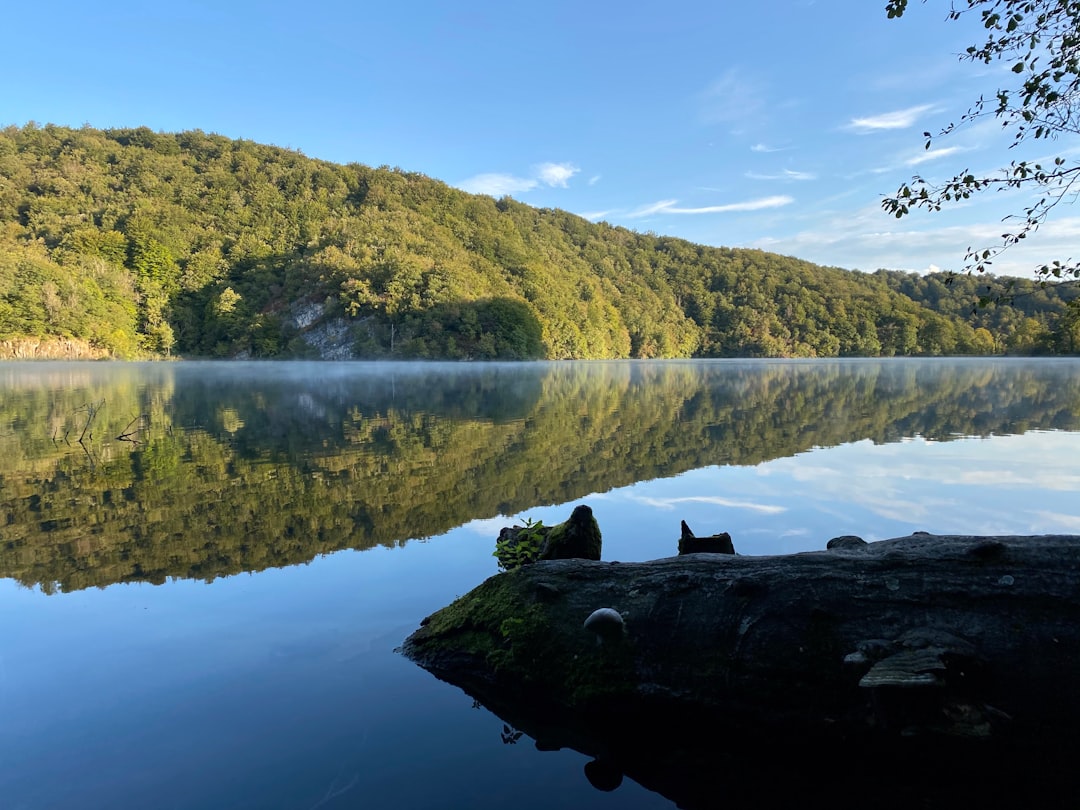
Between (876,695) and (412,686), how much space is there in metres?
3.45

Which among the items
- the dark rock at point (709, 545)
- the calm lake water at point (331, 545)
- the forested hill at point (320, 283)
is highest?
the forested hill at point (320, 283)

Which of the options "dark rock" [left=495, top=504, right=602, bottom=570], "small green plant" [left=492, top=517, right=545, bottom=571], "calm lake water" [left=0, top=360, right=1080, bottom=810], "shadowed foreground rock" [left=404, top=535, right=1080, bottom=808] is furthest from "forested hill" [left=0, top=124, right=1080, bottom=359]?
"shadowed foreground rock" [left=404, top=535, right=1080, bottom=808]

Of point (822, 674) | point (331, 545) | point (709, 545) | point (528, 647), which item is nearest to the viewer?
point (822, 674)

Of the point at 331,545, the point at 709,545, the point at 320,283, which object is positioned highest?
the point at 320,283

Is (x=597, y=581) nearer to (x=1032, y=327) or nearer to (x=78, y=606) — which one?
(x=78, y=606)

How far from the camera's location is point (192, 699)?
16.2 ft

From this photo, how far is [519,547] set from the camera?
725 cm

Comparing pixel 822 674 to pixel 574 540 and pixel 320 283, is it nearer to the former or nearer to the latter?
pixel 574 540

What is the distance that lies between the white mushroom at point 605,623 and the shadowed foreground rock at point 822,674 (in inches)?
1.3

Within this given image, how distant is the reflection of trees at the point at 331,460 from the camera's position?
8984 mm

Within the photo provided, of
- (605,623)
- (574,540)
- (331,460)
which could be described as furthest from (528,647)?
(331,460)

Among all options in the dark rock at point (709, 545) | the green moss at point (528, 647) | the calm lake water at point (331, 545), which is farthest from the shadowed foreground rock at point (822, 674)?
the dark rock at point (709, 545)

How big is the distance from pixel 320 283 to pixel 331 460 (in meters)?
122

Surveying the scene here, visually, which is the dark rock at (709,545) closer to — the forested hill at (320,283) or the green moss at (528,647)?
the green moss at (528,647)
